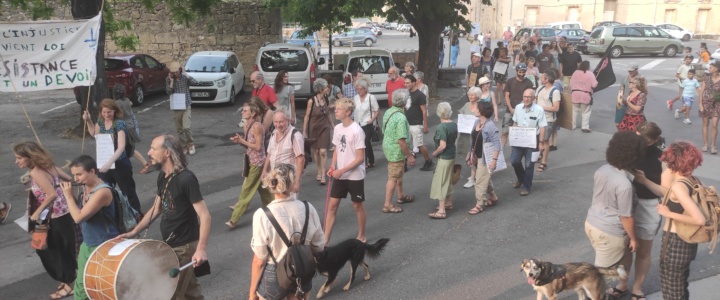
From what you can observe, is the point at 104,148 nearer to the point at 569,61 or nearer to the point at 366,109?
the point at 366,109

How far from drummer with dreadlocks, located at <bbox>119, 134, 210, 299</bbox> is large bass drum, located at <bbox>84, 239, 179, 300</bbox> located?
186 mm

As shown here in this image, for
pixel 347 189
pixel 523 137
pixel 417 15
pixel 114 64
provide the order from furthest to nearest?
pixel 114 64
pixel 417 15
pixel 523 137
pixel 347 189

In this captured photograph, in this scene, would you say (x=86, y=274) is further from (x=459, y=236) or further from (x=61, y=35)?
(x=459, y=236)

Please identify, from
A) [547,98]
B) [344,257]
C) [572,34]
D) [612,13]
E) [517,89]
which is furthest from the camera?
[612,13]

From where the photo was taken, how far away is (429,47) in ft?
56.3

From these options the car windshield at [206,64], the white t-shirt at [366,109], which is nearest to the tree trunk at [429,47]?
the car windshield at [206,64]

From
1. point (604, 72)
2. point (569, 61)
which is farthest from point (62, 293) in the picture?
point (569, 61)

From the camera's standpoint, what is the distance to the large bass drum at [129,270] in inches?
170

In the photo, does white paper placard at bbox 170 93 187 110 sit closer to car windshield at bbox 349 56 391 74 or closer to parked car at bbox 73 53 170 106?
parked car at bbox 73 53 170 106

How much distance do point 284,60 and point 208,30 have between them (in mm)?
5798

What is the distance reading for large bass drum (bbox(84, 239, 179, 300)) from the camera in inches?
170

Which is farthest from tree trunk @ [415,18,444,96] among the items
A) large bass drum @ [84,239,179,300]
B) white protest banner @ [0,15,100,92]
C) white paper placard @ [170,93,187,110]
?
large bass drum @ [84,239,179,300]

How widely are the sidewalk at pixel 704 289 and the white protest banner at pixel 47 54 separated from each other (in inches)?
246

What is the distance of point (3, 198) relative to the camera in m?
9.15
